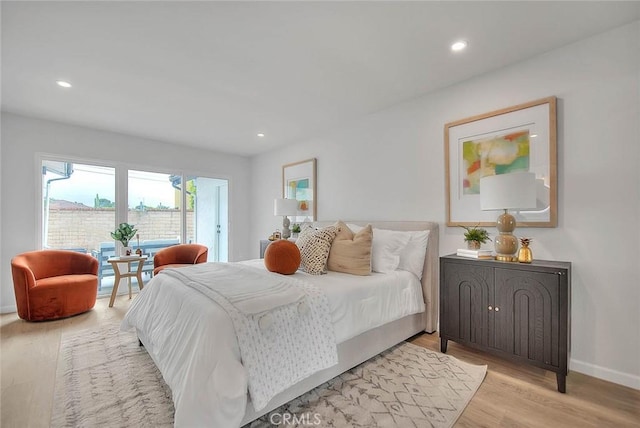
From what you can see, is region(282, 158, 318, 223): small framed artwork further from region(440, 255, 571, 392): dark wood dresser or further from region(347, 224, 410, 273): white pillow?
region(440, 255, 571, 392): dark wood dresser

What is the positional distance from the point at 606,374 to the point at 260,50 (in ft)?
11.5

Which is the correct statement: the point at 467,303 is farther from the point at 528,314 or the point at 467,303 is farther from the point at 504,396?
the point at 504,396

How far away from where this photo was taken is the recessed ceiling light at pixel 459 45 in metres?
2.12

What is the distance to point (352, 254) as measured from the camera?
254cm

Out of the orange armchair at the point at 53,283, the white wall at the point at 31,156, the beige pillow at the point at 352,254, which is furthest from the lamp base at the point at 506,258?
the white wall at the point at 31,156

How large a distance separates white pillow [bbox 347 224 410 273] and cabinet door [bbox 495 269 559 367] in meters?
0.86

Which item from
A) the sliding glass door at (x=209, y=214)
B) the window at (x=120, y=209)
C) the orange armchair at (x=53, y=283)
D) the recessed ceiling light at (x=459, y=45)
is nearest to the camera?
the recessed ceiling light at (x=459, y=45)

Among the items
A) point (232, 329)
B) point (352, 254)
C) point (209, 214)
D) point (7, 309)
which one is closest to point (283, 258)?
point (352, 254)

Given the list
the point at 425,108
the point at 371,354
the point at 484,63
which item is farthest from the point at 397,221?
the point at 484,63

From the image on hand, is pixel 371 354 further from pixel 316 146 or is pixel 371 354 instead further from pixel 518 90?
pixel 316 146

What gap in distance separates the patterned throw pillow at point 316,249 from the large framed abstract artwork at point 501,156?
4.01ft

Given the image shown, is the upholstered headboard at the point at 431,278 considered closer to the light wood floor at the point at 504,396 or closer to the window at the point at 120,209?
the light wood floor at the point at 504,396

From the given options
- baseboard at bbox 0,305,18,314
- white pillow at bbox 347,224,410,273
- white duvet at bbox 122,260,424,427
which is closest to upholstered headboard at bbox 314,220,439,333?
white duvet at bbox 122,260,424,427

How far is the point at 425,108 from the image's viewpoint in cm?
302
